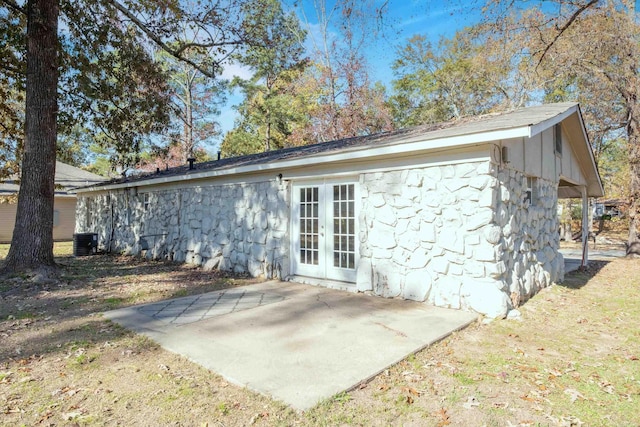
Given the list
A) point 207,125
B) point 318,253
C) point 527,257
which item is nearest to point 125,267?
point 318,253

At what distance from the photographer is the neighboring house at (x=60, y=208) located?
17.6 meters

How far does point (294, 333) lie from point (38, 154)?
7.20m

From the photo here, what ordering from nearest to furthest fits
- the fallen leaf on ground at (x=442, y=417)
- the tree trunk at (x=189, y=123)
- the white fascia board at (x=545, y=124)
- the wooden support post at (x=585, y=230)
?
the fallen leaf on ground at (x=442, y=417) → the white fascia board at (x=545, y=124) → the wooden support post at (x=585, y=230) → the tree trunk at (x=189, y=123)

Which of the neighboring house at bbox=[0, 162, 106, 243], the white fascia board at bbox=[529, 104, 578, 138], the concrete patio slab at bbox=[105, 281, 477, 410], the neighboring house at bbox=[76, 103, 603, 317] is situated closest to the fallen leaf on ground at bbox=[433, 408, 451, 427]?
the concrete patio slab at bbox=[105, 281, 477, 410]

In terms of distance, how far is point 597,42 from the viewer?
12.1 meters

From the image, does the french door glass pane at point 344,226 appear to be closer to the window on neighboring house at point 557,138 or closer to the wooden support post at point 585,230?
the window on neighboring house at point 557,138

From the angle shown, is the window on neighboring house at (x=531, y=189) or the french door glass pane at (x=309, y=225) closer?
the window on neighboring house at (x=531, y=189)

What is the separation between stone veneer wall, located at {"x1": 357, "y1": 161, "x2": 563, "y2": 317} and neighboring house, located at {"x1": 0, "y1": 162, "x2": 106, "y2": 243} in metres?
16.4

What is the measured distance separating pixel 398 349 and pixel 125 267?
8535mm

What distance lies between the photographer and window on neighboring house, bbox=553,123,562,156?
8.10 metres

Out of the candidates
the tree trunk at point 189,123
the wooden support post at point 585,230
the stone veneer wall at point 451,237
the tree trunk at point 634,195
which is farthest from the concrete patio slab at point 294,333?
the tree trunk at point 189,123

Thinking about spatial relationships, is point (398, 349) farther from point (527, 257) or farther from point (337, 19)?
point (337, 19)

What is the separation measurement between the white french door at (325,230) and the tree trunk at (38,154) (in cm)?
527

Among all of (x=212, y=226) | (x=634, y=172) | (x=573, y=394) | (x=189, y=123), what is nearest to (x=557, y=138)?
(x=573, y=394)
